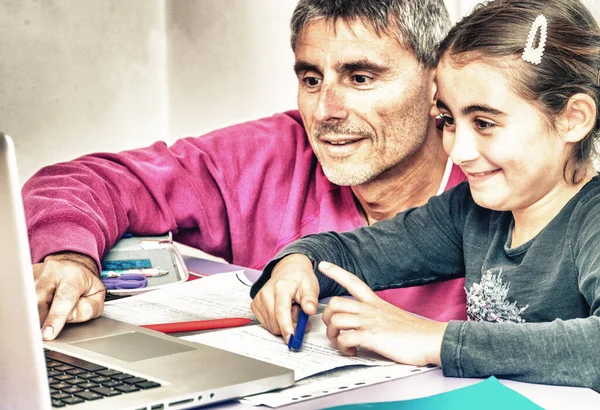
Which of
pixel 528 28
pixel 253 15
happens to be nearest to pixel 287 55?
pixel 253 15

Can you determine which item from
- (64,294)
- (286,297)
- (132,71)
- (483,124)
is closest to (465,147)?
(483,124)

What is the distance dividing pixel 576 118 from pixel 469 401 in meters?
0.53

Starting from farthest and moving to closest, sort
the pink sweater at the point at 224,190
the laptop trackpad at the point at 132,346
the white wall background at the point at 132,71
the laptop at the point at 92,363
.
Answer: the white wall background at the point at 132,71 → the pink sweater at the point at 224,190 → the laptop trackpad at the point at 132,346 → the laptop at the point at 92,363

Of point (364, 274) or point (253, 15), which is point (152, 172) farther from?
point (253, 15)

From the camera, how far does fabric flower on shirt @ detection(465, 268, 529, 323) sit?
1.22 metres

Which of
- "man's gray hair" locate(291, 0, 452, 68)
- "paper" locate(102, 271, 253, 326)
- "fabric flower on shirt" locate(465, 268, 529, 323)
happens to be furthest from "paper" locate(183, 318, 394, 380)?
"man's gray hair" locate(291, 0, 452, 68)

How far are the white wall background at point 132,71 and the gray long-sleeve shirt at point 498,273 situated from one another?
1457 millimetres

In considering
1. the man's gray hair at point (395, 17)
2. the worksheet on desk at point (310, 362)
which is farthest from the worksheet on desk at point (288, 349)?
the man's gray hair at point (395, 17)

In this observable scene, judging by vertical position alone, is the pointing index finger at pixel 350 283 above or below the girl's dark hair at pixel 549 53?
below

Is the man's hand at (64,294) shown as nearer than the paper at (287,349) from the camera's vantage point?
No

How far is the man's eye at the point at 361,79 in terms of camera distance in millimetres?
1695

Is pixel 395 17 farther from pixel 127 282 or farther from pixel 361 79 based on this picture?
pixel 127 282

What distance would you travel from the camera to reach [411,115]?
176 cm

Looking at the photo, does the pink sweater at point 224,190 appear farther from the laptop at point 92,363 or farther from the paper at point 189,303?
the laptop at point 92,363
